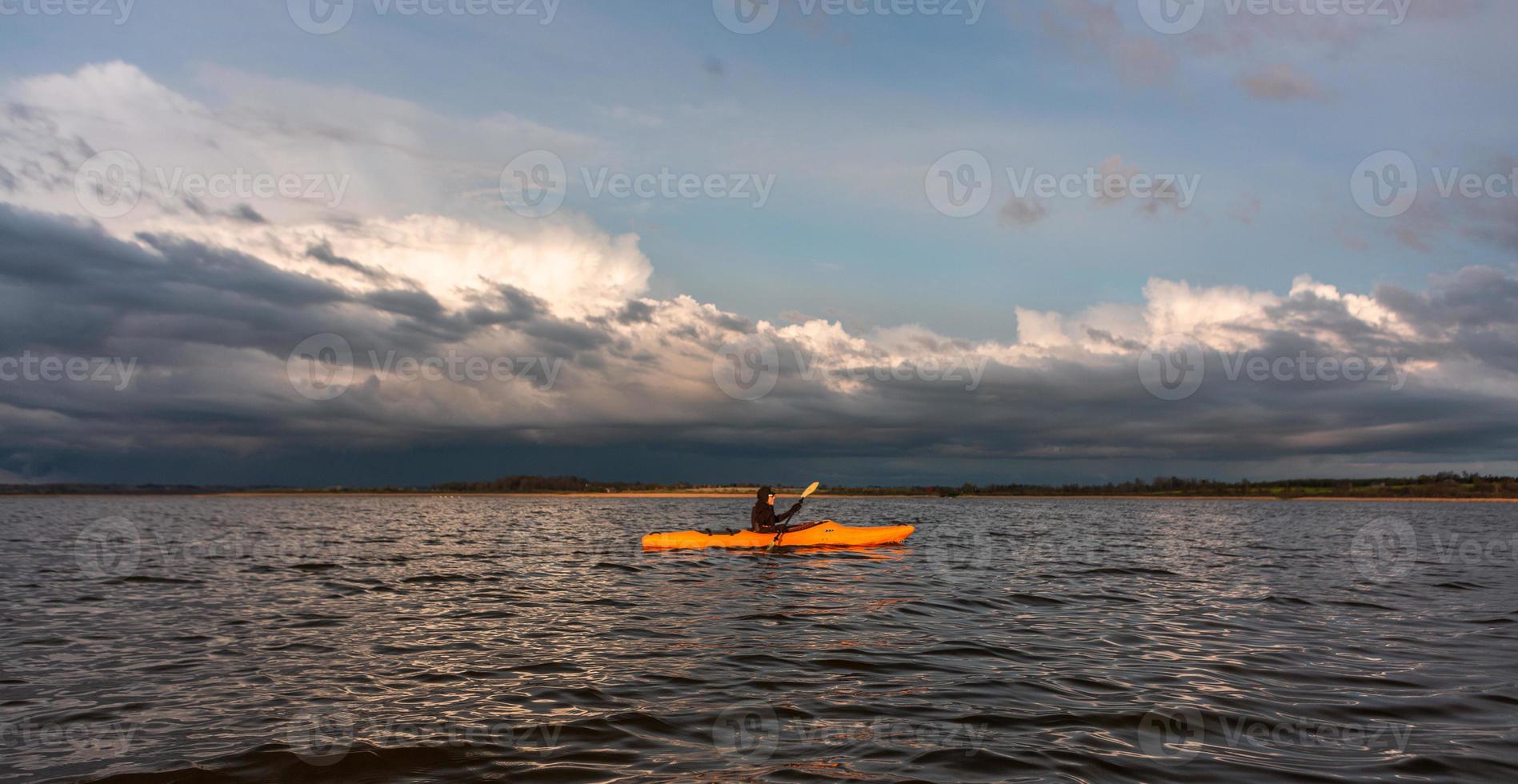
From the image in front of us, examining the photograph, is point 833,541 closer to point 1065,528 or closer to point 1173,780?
point 1173,780

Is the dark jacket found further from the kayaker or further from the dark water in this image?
the dark water

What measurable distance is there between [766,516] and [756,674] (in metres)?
17.4

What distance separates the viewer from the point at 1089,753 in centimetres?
696

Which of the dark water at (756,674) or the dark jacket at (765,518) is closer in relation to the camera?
the dark water at (756,674)

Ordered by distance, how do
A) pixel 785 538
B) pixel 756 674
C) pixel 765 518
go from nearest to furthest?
pixel 756 674
pixel 785 538
pixel 765 518

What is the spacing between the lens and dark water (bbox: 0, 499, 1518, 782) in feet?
22.7

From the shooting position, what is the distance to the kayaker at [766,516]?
27.0 metres

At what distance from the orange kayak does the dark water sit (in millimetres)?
4942

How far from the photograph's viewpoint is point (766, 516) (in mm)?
27422

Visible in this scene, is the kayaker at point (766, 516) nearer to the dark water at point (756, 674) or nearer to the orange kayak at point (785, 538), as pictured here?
the orange kayak at point (785, 538)

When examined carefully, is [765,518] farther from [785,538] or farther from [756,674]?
[756,674]

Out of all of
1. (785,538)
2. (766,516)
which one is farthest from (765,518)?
(785,538)

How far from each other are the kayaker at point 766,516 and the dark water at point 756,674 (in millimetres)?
5013

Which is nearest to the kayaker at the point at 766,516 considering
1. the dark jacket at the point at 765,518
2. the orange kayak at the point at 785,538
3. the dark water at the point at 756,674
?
the dark jacket at the point at 765,518
